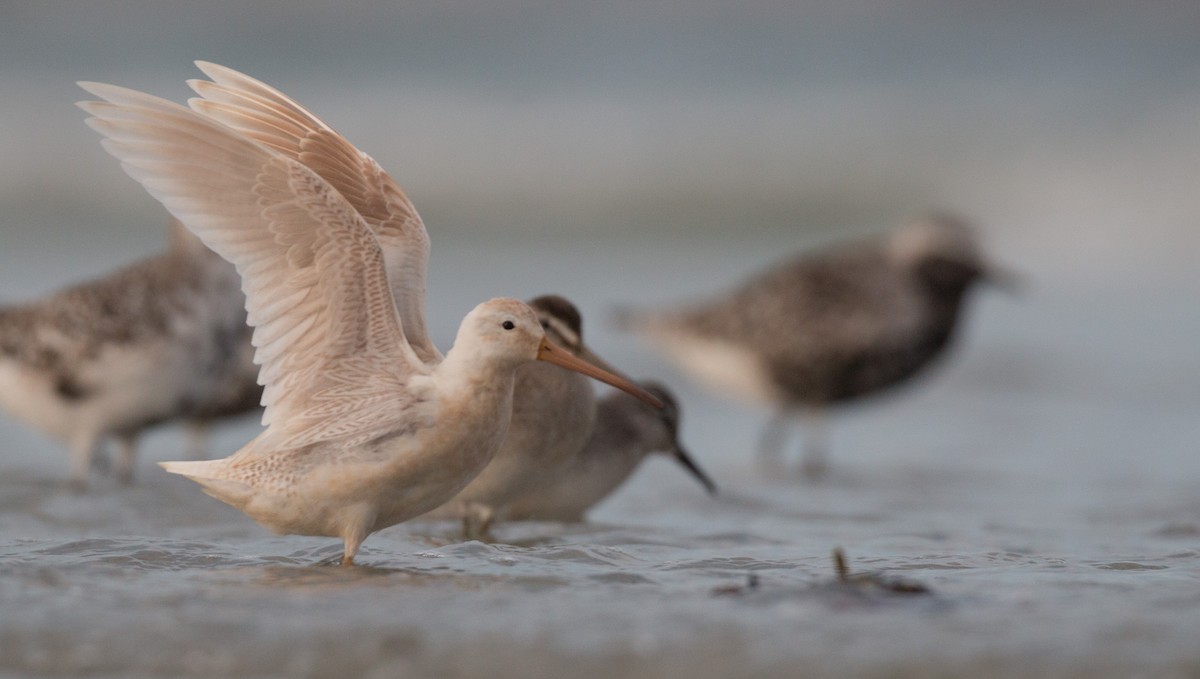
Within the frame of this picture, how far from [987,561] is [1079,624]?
112 cm

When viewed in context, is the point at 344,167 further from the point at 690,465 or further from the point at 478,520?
the point at 690,465

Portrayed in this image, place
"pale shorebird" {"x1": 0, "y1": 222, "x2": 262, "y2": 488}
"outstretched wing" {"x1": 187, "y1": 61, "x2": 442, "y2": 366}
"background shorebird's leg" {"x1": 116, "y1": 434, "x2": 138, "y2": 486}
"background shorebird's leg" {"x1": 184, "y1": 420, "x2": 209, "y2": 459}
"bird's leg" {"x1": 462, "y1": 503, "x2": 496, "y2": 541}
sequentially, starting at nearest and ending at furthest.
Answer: "outstretched wing" {"x1": 187, "y1": 61, "x2": 442, "y2": 366}, "bird's leg" {"x1": 462, "y1": 503, "x2": 496, "y2": 541}, "pale shorebird" {"x1": 0, "y1": 222, "x2": 262, "y2": 488}, "background shorebird's leg" {"x1": 116, "y1": 434, "x2": 138, "y2": 486}, "background shorebird's leg" {"x1": 184, "y1": 420, "x2": 209, "y2": 459}

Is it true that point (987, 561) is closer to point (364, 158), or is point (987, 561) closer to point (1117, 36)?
point (364, 158)

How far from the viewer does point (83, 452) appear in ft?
25.6

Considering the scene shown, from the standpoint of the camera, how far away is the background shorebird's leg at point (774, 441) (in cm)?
979

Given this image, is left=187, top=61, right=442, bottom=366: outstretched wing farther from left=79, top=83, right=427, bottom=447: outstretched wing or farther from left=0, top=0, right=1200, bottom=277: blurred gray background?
left=0, top=0, right=1200, bottom=277: blurred gray background

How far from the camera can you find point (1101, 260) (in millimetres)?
17750

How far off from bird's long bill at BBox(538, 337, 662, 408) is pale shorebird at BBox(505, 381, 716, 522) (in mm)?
951

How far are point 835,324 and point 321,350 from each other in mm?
5744

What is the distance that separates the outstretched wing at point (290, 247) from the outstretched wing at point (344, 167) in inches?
15.0

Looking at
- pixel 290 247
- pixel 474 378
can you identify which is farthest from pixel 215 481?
pixel 474 378

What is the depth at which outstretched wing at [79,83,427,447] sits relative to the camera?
493cm

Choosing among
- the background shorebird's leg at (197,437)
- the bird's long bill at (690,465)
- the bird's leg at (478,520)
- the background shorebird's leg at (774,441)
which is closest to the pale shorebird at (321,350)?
the bird's leg at (478,520)

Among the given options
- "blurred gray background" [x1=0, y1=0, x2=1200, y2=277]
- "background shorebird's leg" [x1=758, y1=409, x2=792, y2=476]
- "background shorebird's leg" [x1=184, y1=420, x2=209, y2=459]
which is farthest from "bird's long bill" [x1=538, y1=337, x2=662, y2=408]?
"blurred gray background" [x1=0, y1=0, x2=1200, y2=277]
